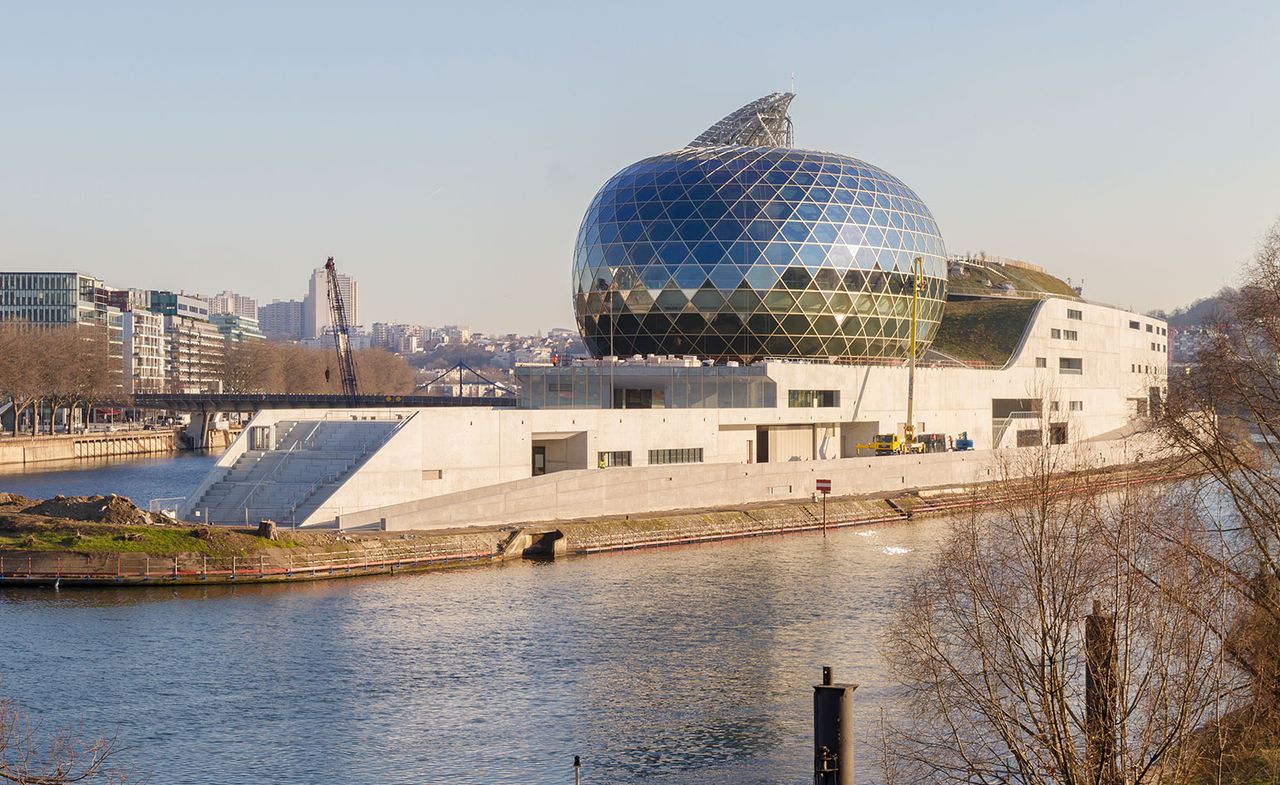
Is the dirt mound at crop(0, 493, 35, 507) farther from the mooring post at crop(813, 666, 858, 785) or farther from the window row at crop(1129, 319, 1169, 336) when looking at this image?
the window row at crop(1129, 319, 1169, 336)

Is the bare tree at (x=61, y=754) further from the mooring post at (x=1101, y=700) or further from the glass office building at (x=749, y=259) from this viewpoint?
the glass office building at (x=749, y=259)

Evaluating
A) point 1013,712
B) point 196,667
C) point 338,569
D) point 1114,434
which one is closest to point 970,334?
point 1114,434

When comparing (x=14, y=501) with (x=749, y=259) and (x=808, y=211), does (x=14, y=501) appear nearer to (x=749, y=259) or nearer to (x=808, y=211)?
(x=749, y=259)

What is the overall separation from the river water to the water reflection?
3.5 inches

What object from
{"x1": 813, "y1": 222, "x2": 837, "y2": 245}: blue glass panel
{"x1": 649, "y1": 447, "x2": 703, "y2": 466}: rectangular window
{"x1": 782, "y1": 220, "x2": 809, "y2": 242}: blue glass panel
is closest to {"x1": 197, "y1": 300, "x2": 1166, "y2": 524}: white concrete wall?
{"x1": 649, "y1": 447, "x2": 703, "y2": 466}: rectangular window

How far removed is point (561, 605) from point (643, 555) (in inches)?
593

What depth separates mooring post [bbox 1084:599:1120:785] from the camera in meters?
21.1

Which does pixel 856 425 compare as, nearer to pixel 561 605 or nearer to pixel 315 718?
pixel 561 605

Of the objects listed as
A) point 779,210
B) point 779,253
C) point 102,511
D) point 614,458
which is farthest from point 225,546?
point 779,210

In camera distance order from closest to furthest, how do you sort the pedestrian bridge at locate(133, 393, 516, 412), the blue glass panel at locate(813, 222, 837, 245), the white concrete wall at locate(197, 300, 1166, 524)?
the white concrete wall at locate(197, 300, 1166, 524), the blue glass panel at locate(813, 222, 837, 245), the pedestrian bridge at locate(133, 393, 516, 412)

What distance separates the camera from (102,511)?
58.6m

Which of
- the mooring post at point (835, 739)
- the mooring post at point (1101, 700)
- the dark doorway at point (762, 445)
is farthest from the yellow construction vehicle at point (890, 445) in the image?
the mooring post at point (835, 739)

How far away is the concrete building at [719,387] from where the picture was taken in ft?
224

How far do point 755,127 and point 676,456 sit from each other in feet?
152
